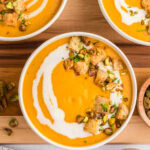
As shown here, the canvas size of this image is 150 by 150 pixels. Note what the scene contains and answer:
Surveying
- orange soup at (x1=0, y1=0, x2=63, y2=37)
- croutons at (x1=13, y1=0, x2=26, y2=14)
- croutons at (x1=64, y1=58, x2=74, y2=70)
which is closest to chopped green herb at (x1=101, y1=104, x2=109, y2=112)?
croutons at (x1=64, y1=58, x2=74, y2=70)

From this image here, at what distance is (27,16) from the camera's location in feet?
4.09

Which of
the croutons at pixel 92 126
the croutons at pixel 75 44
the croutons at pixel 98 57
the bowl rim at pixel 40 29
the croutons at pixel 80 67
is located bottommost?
the croutons at pixel 92 126

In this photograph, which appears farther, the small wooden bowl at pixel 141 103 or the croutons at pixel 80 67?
the small wooden bowl at pixel 141 103

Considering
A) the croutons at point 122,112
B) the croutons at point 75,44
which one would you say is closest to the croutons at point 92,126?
the croutons at point 122,112

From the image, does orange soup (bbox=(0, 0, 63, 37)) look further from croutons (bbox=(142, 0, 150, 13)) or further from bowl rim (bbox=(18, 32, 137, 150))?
croutons (bbox=(142, 0, 150, 13))

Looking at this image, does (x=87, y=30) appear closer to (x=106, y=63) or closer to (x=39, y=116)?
(x=106, y=63)

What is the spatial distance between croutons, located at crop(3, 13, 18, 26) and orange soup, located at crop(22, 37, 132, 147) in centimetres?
18

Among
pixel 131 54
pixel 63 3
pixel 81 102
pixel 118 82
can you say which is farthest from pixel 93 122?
pixel 63 3

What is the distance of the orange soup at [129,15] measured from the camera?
1.29 m

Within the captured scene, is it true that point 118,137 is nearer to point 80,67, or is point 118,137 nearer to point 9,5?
point 80,67

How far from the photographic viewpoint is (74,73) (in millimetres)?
1220

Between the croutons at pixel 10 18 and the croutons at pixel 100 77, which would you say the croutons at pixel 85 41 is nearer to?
the croutons at pixel 100 77

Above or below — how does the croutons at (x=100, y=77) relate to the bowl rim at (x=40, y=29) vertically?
below

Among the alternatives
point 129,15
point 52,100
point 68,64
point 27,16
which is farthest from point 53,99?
point 129,15
